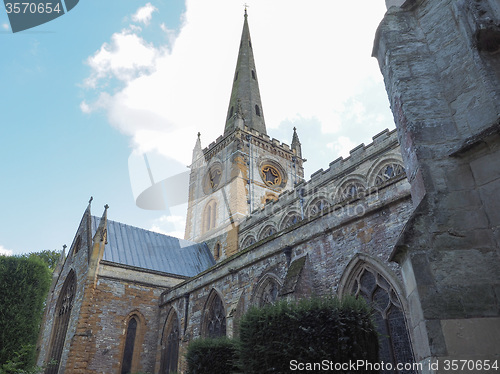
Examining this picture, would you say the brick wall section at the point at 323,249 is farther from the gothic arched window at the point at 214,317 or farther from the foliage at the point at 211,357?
the foliage at the point at 211,357

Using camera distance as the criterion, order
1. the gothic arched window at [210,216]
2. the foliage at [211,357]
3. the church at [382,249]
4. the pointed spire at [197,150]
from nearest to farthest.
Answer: the church at [382,249] → the foliage at [211,357] → the gothic arched window at [210,216] → the pointed spire at [197,150]

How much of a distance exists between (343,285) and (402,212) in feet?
7.93

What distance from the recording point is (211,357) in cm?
982

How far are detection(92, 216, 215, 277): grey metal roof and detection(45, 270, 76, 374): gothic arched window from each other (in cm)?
281

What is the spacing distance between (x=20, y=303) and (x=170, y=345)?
6779 millimetres

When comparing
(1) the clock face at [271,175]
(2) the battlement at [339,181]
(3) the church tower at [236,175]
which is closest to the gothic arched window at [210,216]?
(3) the church tower at [236,175]

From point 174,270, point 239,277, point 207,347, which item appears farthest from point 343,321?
point 174,270

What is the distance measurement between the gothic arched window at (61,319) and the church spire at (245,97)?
20461mm

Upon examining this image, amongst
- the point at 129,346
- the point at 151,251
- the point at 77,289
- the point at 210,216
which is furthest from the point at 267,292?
the point at 210,216

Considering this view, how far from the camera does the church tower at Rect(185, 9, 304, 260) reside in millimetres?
32594

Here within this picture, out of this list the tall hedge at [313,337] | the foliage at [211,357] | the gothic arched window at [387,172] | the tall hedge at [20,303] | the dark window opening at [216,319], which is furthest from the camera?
the gothic arched window at [387,172]

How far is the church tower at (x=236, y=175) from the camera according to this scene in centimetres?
3259

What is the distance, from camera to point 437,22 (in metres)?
4.86
